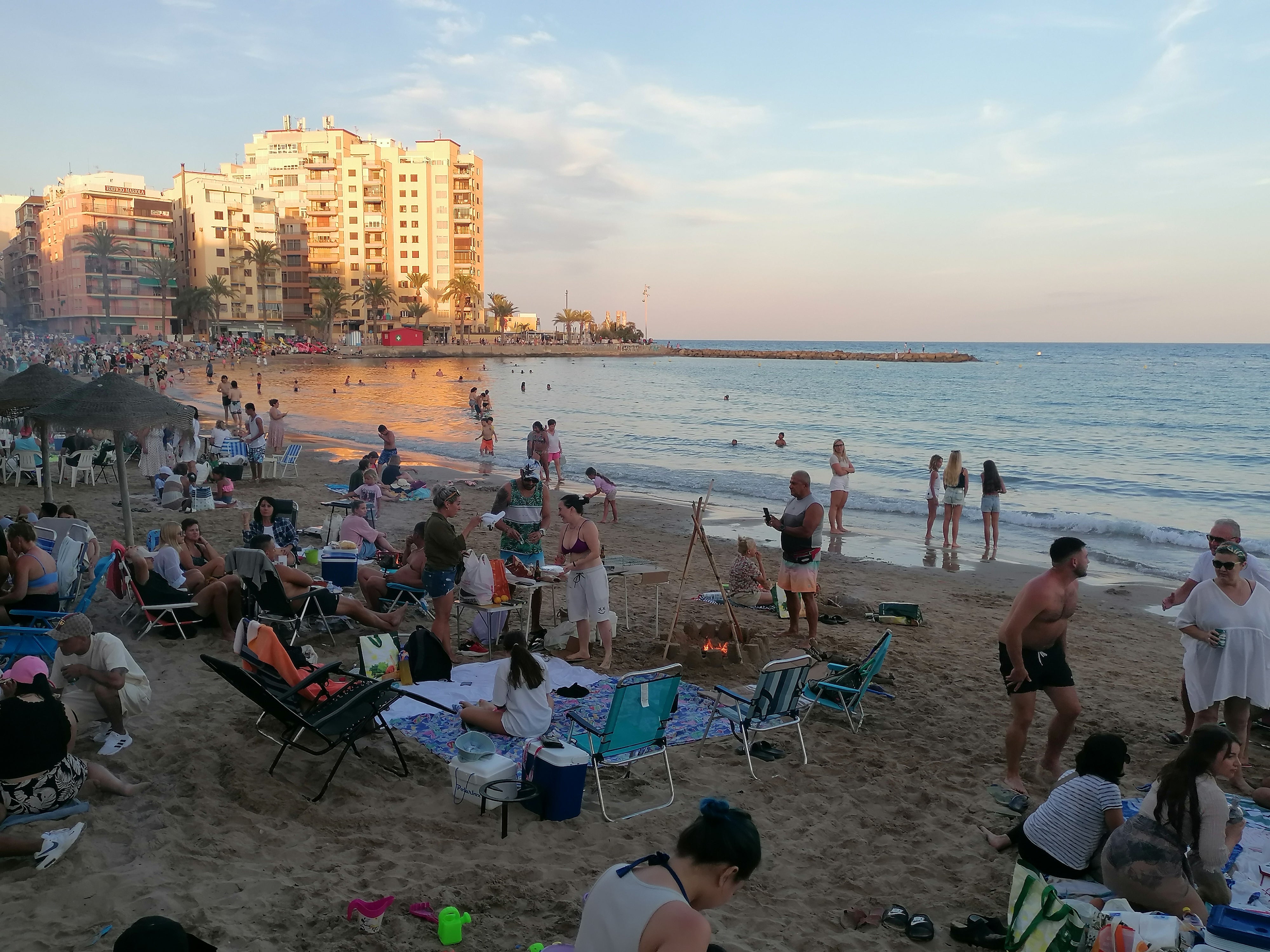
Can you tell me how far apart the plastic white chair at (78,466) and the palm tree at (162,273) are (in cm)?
7839

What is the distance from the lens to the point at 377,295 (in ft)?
317

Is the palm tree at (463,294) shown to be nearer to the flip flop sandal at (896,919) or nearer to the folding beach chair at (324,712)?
the folding beach chair at (324,712)

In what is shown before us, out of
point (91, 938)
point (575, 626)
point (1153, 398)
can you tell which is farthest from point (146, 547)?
point (1153, 398)

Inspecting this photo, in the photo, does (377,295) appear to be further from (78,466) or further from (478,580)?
(478,580)

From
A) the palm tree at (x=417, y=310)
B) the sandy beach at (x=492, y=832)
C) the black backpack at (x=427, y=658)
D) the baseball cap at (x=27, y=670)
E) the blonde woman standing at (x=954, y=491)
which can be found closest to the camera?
the sandy beach at (x=492, y=832)

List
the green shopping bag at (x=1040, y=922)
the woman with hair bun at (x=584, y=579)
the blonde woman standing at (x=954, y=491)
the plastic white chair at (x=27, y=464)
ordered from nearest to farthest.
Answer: the green shopping bag at (x=1040, y=922), the woman with hair bun at (x=584, y=579), the blonde woman standing at (x=954, y=491), the plastic white chair at (x=27, y=464)

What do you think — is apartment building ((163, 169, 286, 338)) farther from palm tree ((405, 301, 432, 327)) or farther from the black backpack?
the black backpack

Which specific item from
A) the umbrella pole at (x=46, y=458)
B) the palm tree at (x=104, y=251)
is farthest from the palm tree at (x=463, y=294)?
the umbrella pole at (x=46, y=458)

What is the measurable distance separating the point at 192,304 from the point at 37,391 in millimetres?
86245

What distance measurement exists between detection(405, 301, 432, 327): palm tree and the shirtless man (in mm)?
99004

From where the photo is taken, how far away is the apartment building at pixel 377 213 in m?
102

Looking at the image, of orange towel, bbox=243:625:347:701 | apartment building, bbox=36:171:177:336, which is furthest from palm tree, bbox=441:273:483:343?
orange towel, bbox=243:625:347:701

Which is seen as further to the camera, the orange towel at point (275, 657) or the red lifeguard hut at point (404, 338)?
the red lifeguard hut at point (404, 338)

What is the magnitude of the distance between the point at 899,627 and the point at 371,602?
5750mm
